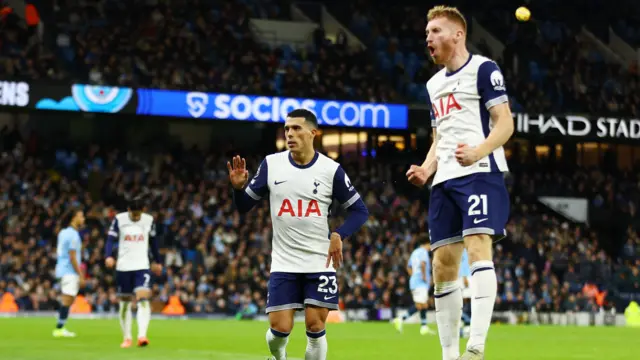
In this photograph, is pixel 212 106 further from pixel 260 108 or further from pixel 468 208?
pixel 468 208

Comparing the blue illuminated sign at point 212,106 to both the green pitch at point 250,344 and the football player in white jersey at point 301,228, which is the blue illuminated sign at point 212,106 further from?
the football player in white jersey at point 301,228

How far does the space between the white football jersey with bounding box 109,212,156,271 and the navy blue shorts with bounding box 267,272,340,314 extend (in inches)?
308

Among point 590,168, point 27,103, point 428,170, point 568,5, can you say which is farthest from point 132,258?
point 568,5

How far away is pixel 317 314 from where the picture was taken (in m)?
9.29

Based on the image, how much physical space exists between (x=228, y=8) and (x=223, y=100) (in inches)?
245

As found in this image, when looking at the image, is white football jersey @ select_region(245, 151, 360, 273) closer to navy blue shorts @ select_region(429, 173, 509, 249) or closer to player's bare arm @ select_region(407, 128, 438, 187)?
player's bare arm @ select_region(407, 128, 438, 187)

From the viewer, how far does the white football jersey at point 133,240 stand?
1691 centimetres

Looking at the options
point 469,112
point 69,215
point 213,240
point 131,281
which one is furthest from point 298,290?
point 213,240

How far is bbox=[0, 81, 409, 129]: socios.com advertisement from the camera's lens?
31719 millimetres

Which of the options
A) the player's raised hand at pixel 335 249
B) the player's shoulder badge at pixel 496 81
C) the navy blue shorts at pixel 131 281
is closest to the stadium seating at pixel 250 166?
the navy blue shorts at pixel 131 281

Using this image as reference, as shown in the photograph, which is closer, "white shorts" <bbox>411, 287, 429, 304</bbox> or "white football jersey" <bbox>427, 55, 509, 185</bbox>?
"white football jersey" <bbox>427, 55, 509, 185</bbox>

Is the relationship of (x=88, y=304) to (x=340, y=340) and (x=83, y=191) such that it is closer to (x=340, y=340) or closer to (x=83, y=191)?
(x=83, y=191)

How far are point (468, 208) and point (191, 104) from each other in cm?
2645

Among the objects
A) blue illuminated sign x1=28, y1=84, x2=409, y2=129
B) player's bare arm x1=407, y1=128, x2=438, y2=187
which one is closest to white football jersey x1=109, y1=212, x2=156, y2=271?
player's bare arm x1=407, y1=128, x2=438, y2=187
